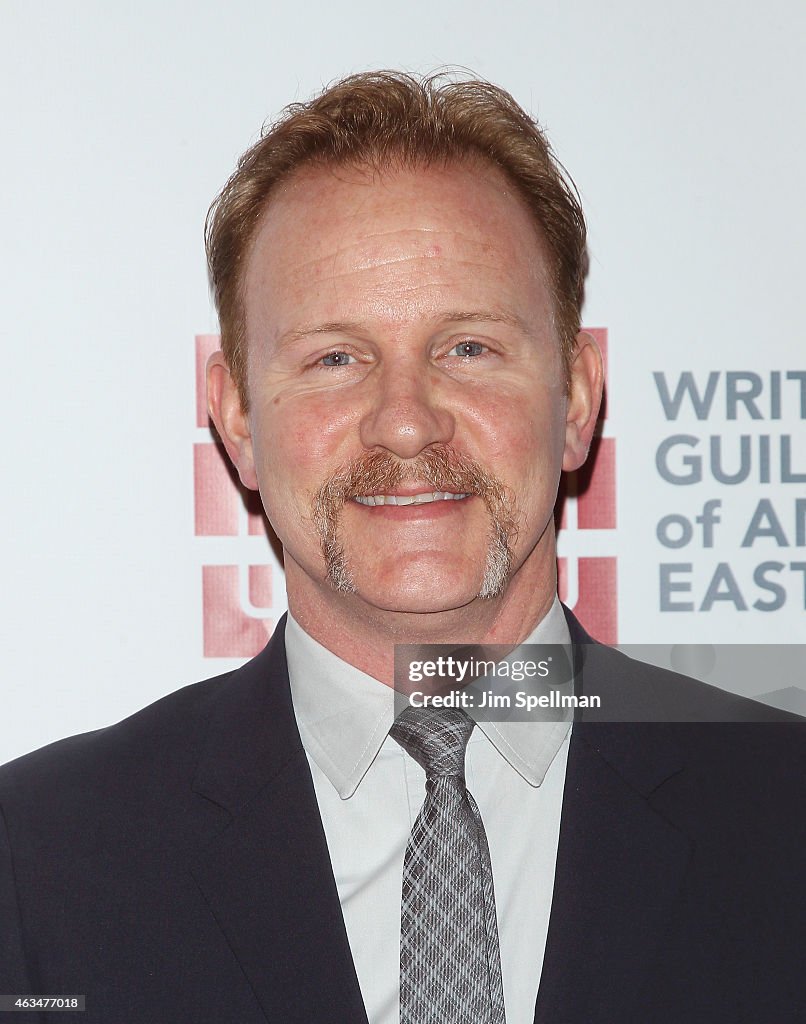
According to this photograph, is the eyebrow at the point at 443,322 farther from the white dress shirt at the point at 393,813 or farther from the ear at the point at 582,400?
the white dress shirt at the point at 393,813

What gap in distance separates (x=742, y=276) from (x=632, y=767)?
1148mm

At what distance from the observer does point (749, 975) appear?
5.67ft

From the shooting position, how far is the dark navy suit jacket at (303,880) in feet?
5.54

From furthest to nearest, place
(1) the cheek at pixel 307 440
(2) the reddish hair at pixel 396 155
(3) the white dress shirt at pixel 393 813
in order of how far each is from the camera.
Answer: (2) the reddish hair at pixel 396 155
(1) the cheek at pixel 307 440
(3) the white dress shirt at pixel 393 813

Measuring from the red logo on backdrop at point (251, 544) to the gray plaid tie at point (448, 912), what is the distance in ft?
2.56

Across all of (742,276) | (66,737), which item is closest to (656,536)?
(742,276)

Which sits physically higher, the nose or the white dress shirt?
the nose

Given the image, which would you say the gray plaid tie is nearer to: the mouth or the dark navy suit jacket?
the dark navy suit jacket

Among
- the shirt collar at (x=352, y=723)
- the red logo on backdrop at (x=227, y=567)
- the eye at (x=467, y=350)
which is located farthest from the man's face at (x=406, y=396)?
the red logo on backdrop at (x=227, y=567)

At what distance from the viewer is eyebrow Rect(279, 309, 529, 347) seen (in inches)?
72.9

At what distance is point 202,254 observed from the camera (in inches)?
94.7

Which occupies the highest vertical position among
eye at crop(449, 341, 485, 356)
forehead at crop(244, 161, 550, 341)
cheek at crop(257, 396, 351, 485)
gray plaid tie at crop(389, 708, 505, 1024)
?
forehead at crop(244, 161, 550, 341)


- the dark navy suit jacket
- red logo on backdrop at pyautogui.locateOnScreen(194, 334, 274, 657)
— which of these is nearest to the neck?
the dark navy suit jacket

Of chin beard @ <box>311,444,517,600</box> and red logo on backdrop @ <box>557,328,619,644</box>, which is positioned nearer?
chin beard @ <box>311,444,517,600</box>
